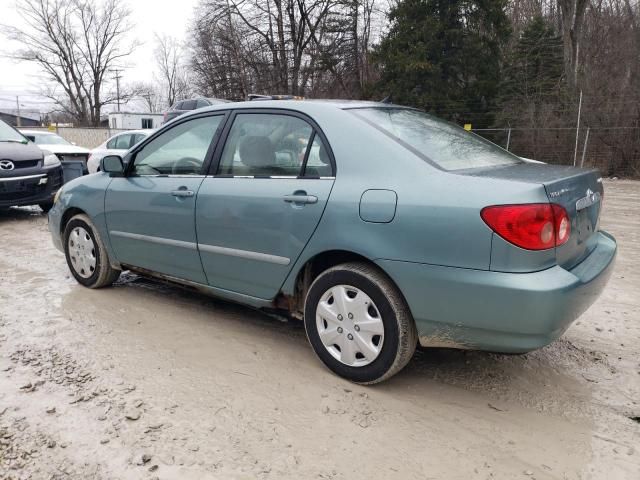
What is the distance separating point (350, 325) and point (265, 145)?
1311 millimetres

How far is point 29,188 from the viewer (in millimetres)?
8016

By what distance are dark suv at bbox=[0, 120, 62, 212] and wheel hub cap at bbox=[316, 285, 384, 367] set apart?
6773 millimetres

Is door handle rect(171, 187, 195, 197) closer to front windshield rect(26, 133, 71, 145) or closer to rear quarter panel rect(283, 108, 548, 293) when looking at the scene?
rear quarter panel rect(283, 108, 548, 293)

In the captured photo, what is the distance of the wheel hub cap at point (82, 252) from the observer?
4509 millimetres

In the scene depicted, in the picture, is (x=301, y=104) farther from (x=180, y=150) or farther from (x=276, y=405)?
(x=276, y=405)

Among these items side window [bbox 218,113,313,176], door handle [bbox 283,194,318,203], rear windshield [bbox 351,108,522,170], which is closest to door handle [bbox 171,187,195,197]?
side window [bbox 218,113,313,176]

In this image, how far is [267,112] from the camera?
3414 mm

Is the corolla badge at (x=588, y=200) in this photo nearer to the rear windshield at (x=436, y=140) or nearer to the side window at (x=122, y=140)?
the rear windshield at (x=436, y=140)

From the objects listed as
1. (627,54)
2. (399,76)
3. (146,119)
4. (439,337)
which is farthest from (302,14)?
(439,337)

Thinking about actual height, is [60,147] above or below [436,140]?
below

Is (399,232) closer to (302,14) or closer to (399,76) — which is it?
(399,76)

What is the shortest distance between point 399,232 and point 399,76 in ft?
68.6

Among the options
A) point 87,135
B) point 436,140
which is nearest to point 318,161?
point 436,140

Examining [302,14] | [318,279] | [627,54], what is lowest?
[318,279]
